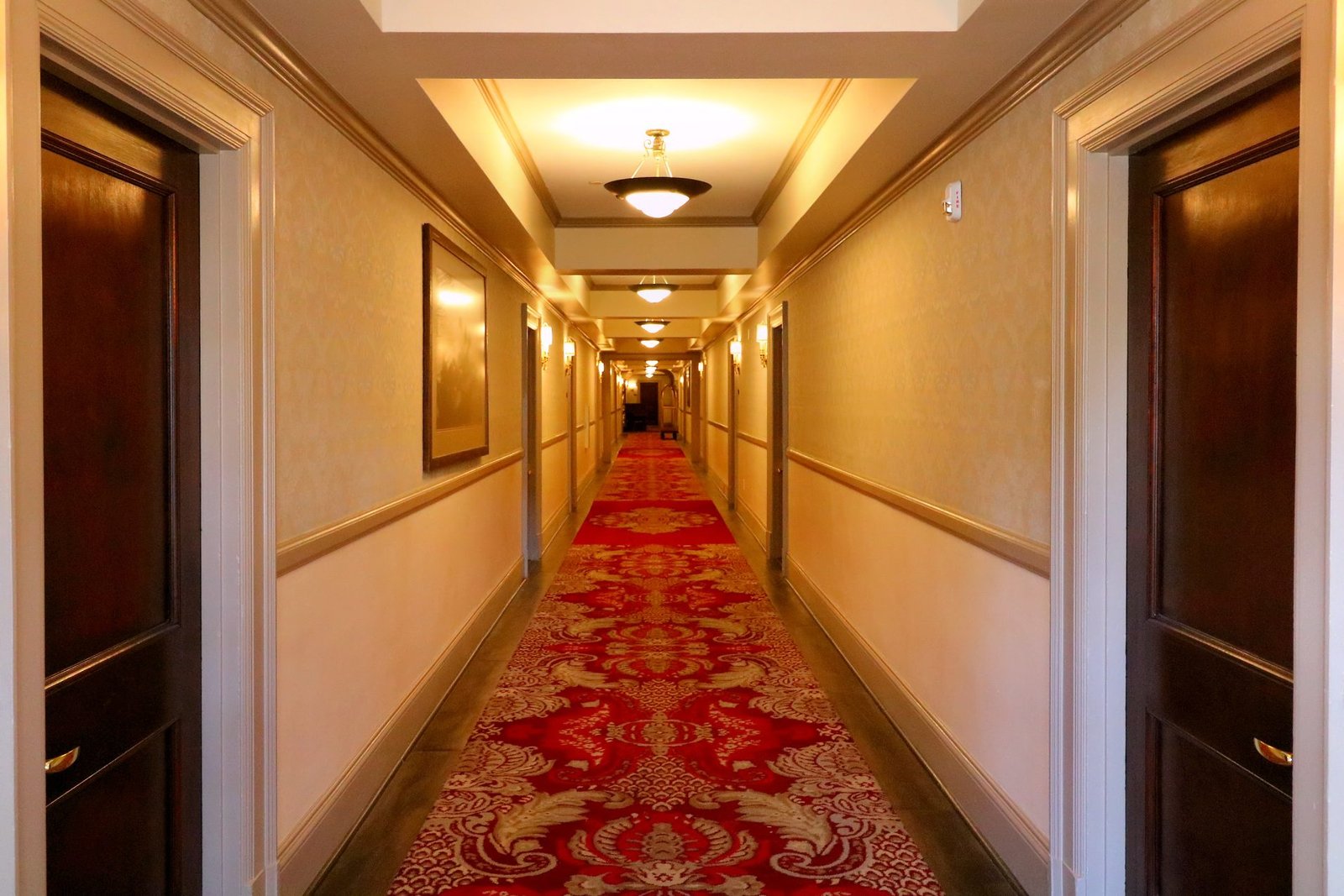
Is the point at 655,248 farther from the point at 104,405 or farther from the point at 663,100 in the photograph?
the point at 104,405

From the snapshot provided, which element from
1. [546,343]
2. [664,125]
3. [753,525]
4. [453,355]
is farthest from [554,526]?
[664,125]

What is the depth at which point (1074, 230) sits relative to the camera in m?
2.64

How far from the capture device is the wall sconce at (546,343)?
946cm

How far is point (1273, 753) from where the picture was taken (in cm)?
199

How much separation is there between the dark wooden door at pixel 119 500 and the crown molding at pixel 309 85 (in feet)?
1.23

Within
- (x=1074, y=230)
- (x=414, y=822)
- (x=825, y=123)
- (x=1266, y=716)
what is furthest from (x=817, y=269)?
(x=1266, y=716)

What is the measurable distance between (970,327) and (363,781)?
9.48ft

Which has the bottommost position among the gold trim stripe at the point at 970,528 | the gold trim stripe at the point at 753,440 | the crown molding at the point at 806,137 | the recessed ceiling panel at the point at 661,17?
the gold trim stripe at the point at 970,528

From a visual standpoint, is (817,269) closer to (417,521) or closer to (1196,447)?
(417,521)

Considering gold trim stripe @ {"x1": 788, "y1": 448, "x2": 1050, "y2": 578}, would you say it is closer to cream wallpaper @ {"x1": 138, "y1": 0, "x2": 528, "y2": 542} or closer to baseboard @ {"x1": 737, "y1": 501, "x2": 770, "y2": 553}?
cream wallpaper @ {"x1": 138, "y1": 0, "x2": 528, "y2": 542}

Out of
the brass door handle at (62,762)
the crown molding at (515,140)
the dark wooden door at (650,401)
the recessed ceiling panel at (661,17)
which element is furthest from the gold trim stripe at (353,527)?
the dark wooden door at (650,401)

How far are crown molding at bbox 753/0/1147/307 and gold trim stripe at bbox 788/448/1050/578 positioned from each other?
55.9 inches

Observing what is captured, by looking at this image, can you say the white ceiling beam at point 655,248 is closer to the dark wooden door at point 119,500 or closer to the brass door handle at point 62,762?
the dark wooden door at point 119,500

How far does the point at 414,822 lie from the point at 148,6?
2.79 meters
